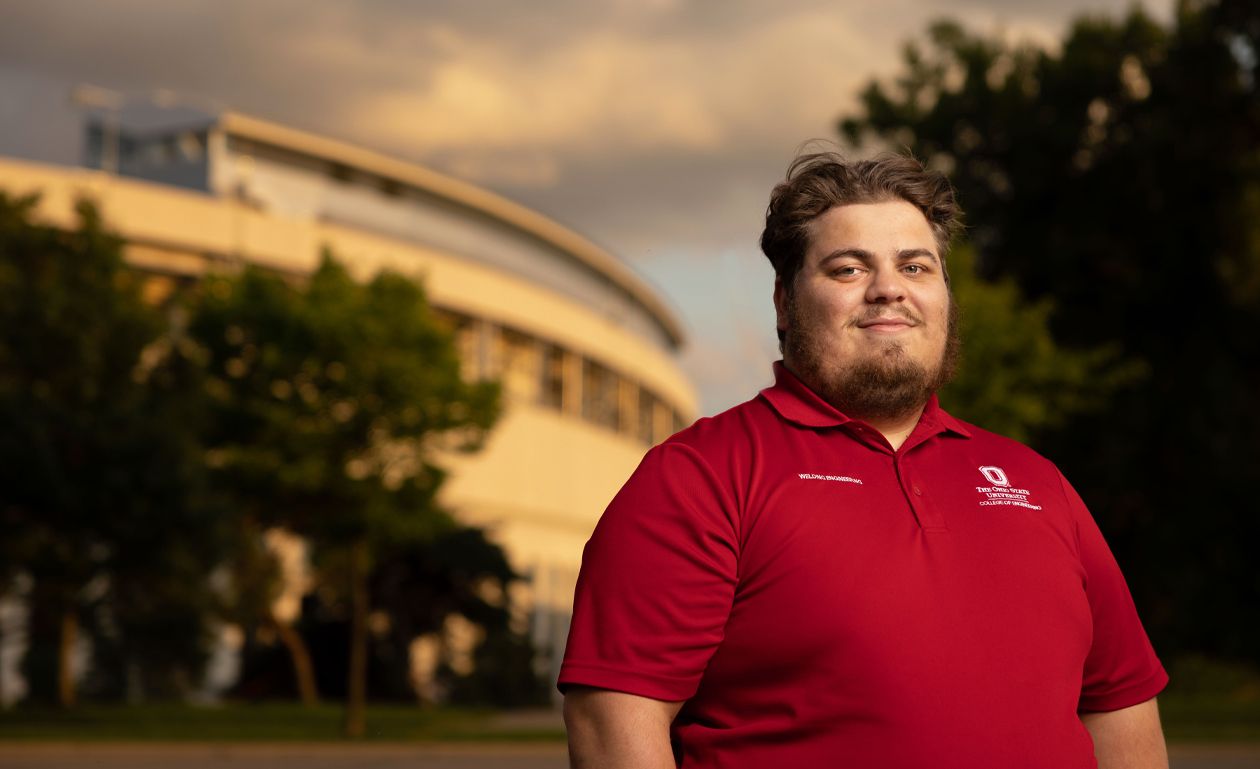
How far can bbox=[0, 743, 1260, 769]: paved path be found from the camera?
17.4m

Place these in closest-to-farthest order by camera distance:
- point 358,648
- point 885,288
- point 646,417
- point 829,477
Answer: point 829,477 → point 885,288 → point 358,648 → point 646,417

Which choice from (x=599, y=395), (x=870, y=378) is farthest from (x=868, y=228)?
(x=599, y=395)

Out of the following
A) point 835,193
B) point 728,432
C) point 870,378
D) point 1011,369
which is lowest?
point 728,432

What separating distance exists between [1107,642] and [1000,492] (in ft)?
1.23

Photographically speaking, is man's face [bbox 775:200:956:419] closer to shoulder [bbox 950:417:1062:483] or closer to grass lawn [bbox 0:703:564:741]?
shoulder [bbox 950:417:1062:483]

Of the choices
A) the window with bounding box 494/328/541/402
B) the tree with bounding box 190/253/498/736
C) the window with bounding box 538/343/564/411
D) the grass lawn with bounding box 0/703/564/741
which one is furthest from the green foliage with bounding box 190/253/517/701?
the window with bounding box 538/343/564/411

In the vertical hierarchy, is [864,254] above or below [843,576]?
above

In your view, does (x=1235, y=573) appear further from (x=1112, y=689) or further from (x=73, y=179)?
(x=1112, y=689)

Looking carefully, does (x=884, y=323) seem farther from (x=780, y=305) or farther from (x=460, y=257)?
(x=460, y=257)

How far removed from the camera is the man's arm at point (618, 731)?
2543 millimetres

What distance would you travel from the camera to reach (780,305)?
3.13 m

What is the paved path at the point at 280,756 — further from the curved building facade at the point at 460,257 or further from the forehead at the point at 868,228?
the curved building facade at the point at 460,257

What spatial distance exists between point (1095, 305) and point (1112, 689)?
36686 millimetres

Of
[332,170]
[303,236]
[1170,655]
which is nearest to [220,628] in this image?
[303,236]
